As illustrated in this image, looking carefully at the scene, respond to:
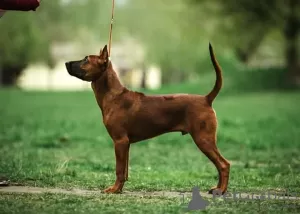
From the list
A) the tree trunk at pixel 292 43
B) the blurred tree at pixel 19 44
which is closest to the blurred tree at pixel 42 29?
the blurred tree at pixel 19 44

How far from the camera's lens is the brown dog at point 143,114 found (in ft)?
24.4

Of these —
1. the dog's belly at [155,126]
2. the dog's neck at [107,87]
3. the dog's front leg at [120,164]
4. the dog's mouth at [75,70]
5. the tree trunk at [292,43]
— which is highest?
the tree trunk at [292,43]

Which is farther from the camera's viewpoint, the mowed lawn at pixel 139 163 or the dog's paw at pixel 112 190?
the dog's paw at pixel 112 190

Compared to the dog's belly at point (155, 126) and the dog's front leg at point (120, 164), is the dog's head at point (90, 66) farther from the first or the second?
the dog's front leg at point (120, 164)

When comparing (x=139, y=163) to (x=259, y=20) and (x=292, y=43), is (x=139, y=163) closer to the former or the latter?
(x=292, y=43)

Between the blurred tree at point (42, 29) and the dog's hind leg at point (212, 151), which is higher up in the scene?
the blurred tree at point (42, 29)

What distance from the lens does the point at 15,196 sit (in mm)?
7242

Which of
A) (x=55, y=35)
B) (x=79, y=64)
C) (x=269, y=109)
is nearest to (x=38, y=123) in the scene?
(x=269, y=109)

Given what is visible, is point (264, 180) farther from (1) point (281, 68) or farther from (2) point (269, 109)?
(1) point (281, 68)

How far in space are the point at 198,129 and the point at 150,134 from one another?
0.62 m

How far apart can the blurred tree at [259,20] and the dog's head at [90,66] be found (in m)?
30.9

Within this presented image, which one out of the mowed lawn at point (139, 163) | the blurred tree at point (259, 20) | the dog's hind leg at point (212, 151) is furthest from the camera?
the blurred tree at point (259, 20)

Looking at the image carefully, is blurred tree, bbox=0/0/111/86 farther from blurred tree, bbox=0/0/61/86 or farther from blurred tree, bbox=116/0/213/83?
blurred tree, bbox=116/0/213/83

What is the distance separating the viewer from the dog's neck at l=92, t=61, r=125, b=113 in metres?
7.66
